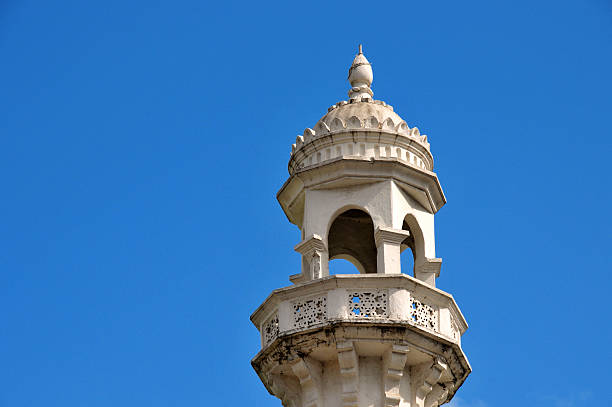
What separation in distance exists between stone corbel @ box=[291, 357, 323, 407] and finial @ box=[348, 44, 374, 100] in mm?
5357

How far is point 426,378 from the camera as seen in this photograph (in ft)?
73.0

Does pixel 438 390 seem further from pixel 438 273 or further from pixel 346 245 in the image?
pixel 346 245

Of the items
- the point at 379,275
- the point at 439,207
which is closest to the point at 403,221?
the point at 439,207

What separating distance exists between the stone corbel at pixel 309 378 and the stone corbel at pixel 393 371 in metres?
1.07

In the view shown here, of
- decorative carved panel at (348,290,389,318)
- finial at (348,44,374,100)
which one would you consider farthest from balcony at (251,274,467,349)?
finial at (348,44,374,100)

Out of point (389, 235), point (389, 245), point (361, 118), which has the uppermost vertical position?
point (361, 118)

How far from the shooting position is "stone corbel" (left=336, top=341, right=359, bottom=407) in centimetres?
2183

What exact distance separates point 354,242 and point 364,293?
398 cm

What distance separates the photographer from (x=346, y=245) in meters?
25.9

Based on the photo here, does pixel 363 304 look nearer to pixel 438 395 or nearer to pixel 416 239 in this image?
pixel 438 395

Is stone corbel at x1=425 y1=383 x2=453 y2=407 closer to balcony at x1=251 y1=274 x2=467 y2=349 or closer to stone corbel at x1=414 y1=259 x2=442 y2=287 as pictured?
balcony at x1=251 y1=274 x2=467 y2=349

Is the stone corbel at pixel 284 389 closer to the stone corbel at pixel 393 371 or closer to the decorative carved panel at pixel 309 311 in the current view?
the decorative carved panel at pixel 309 311

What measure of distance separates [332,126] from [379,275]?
130 inches

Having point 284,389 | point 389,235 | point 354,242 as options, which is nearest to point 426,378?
point 284,389
